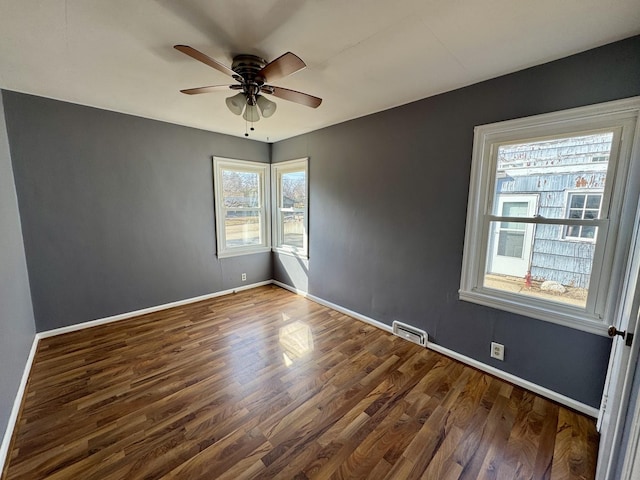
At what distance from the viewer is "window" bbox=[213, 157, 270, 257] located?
386cm

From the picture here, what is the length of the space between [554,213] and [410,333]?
162cm

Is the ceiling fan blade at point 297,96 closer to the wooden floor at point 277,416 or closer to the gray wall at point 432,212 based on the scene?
the gray wall at point 432,212

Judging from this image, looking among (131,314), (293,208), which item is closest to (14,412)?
(131,314)

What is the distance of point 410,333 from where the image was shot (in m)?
2.73

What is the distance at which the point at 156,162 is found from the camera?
3.24 metres

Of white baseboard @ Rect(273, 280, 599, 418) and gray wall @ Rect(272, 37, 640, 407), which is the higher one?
gray wall @ Rect(272, 37, 640, 407)

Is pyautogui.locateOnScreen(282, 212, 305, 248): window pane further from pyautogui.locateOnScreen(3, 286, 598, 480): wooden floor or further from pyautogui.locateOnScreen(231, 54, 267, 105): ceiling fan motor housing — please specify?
pyautogui.locateOnScreen(231, 54, 267, 105): ceiling fan motor housing

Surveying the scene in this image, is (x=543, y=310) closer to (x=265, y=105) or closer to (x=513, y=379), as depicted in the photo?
(x=513, y=379)

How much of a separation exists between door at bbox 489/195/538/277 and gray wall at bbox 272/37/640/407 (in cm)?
26

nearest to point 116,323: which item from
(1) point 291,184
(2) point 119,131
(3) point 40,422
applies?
(3) point 40,422

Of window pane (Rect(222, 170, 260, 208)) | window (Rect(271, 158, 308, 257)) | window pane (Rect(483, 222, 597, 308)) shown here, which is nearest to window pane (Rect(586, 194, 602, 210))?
window pane (Rect(483, 222, 597, 308))

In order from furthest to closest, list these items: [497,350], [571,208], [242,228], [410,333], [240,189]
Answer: [242,228] → [240,189] → [410,333] → [497,350] → [571,208]

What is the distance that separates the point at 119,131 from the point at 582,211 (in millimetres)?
4315

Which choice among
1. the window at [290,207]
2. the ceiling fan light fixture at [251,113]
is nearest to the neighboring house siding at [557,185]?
the ceiling fan light fixture at [251,113]
